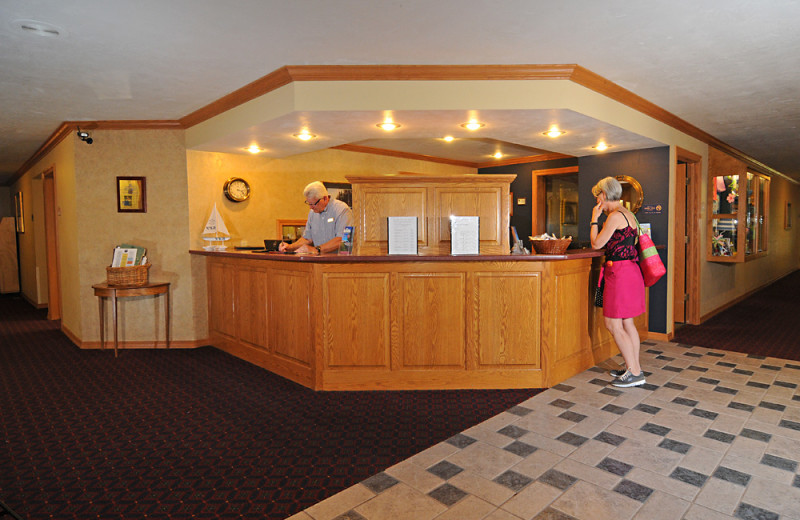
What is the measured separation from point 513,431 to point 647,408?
119 centimetres

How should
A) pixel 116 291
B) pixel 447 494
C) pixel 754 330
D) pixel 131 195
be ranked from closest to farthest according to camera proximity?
1. pixel 447 494
2. pixel 116 291
3. pixel 131 195
4. pixel 754 330

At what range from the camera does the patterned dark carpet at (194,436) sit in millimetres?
2520

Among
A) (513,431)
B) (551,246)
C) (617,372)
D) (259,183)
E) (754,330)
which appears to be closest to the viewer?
(513,431)

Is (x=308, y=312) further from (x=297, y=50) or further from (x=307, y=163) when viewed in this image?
(x=307, y=163)

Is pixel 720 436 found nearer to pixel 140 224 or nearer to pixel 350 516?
pixel 350 516

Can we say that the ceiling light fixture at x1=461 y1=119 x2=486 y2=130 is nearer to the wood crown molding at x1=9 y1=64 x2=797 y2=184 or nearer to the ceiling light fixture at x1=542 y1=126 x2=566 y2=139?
the wood crown molding at x1=9 y1=64 x2=797 y2=184

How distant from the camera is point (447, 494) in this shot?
2.50 m

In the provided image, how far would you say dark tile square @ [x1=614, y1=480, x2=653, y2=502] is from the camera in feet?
8.15

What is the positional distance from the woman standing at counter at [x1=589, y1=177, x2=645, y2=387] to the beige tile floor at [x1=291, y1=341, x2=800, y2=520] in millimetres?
321

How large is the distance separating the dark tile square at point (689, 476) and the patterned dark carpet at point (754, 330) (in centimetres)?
338

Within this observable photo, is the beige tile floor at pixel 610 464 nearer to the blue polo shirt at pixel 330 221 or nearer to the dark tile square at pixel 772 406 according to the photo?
the dark tile square at pixel 772 406

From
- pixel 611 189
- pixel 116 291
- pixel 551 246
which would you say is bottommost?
pixel 116 291

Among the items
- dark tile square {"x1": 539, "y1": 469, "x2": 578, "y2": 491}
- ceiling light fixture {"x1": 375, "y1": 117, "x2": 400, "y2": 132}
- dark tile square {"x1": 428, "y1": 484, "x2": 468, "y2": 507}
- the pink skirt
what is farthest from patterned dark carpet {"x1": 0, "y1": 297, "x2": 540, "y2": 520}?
ceiling light fixture {"x1": 375, "y1": 117, "x2": 400, "y2": 132}

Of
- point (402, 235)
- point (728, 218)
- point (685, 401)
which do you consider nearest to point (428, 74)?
point (402, 235)
